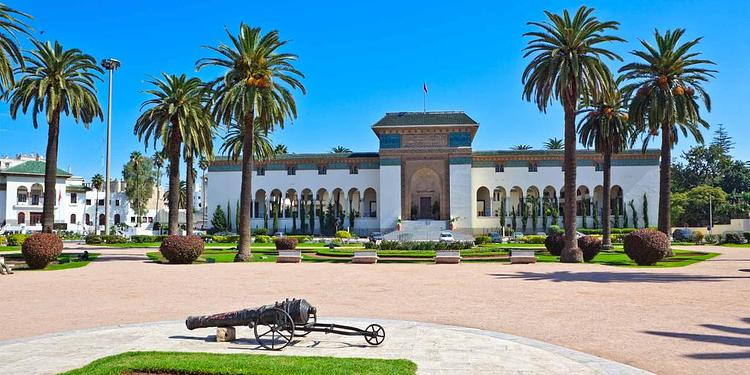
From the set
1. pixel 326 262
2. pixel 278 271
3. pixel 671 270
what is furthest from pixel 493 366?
pixel 326 262

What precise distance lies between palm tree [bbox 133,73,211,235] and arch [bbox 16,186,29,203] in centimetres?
5399

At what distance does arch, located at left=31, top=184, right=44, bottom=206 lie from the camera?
79.3m

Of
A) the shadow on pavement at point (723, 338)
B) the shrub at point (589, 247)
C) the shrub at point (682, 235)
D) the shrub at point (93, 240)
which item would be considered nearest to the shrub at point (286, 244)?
the shrub at point (589, 247)

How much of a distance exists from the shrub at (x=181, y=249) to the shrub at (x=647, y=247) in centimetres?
2136

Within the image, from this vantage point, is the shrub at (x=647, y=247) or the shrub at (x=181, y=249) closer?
the shrub at (x=647, y=247)

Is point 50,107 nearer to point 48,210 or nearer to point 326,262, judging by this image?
point 48,210

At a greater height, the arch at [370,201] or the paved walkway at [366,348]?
the arch at [370,201]

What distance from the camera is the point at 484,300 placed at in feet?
50.7

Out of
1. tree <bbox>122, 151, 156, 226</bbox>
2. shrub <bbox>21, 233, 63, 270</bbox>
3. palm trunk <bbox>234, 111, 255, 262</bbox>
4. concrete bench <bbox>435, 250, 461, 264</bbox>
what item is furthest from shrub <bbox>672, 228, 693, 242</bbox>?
tree <bbox>122, 151, 156, 226</bbox>

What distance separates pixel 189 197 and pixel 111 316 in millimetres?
27213

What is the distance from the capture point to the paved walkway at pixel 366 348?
8.12 metres

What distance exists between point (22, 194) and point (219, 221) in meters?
30.7

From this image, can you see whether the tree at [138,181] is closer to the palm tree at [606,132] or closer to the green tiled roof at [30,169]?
the green tiled roof at [30,169]

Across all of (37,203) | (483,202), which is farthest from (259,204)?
(37,203)
